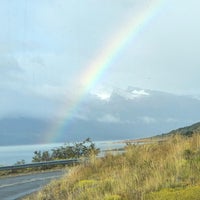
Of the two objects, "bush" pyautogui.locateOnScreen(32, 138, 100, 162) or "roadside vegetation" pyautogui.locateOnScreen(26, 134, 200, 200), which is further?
"bush" pyautogui.locateOnScreen(32, 138, 100, 162)

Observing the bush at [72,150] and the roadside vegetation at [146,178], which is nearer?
the roadside vegetation at [146,178]

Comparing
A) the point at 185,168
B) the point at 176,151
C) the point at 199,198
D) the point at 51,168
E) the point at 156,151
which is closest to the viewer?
the point at 199,198

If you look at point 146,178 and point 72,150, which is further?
point 72,150

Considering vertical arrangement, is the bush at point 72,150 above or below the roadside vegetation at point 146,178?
above

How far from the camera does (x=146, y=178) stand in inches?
475

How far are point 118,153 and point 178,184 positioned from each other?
10033mm

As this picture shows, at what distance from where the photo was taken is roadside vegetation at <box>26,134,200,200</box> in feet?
33.6

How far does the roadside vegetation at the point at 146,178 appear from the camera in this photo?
1023cm

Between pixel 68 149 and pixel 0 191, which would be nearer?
pixel 0 191

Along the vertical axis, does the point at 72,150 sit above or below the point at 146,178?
above

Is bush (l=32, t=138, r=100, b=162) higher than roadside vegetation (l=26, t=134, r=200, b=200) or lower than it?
higher

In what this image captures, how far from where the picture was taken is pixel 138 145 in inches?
810

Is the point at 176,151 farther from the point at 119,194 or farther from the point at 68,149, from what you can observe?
the point at 68,149

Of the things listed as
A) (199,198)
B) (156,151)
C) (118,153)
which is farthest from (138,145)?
(199,198)
